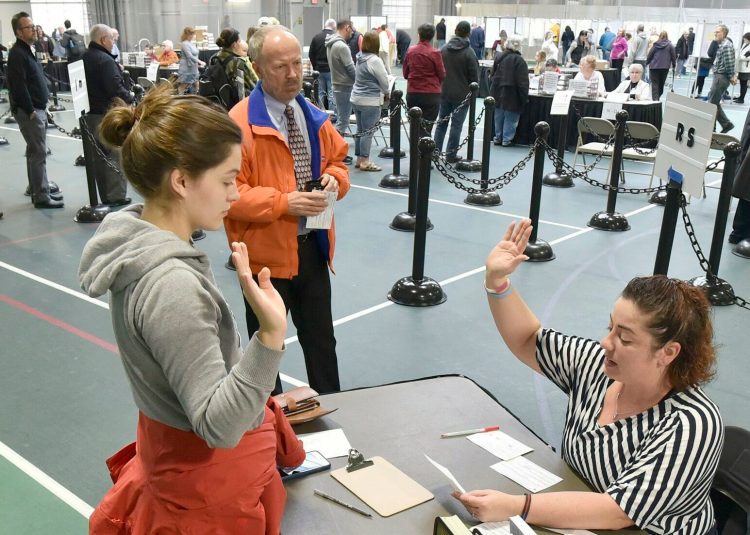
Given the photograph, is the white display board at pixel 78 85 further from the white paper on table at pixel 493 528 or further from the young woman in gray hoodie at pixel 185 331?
the white paper on table at pixel 493 528

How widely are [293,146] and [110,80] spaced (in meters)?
5.06

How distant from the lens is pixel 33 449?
356 centimetres

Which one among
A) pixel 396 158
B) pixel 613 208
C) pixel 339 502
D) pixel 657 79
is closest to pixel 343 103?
pixel 396 158

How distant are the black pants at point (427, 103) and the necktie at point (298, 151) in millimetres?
6638

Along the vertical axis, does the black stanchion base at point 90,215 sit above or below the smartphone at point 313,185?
below

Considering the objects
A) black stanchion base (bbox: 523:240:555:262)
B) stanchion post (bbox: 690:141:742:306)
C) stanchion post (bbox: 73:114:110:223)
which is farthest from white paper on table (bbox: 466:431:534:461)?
stanchion post (bbox: 73:114:110:223)

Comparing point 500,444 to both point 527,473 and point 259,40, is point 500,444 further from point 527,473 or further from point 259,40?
point 259,40

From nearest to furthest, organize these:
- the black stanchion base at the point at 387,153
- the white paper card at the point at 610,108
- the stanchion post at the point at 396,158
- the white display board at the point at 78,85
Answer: the white display board at the point at 78,85
the stanchion post at the point at 396,158
the white paper card at the point at 610,108
the black stanchion base at the point at 387,153

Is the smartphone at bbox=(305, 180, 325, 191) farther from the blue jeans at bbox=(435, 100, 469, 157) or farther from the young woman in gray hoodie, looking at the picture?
the blue jeans at bbox=(435, 100, 469, 157)

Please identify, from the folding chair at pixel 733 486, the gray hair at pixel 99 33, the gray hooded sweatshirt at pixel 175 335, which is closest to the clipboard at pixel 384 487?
the gray hooded sweatshirt at pixel 175 335

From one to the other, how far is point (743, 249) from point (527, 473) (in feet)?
18.0

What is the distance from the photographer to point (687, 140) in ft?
13.4

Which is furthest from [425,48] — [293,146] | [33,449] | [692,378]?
[692,378]

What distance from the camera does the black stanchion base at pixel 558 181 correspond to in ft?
30.3
